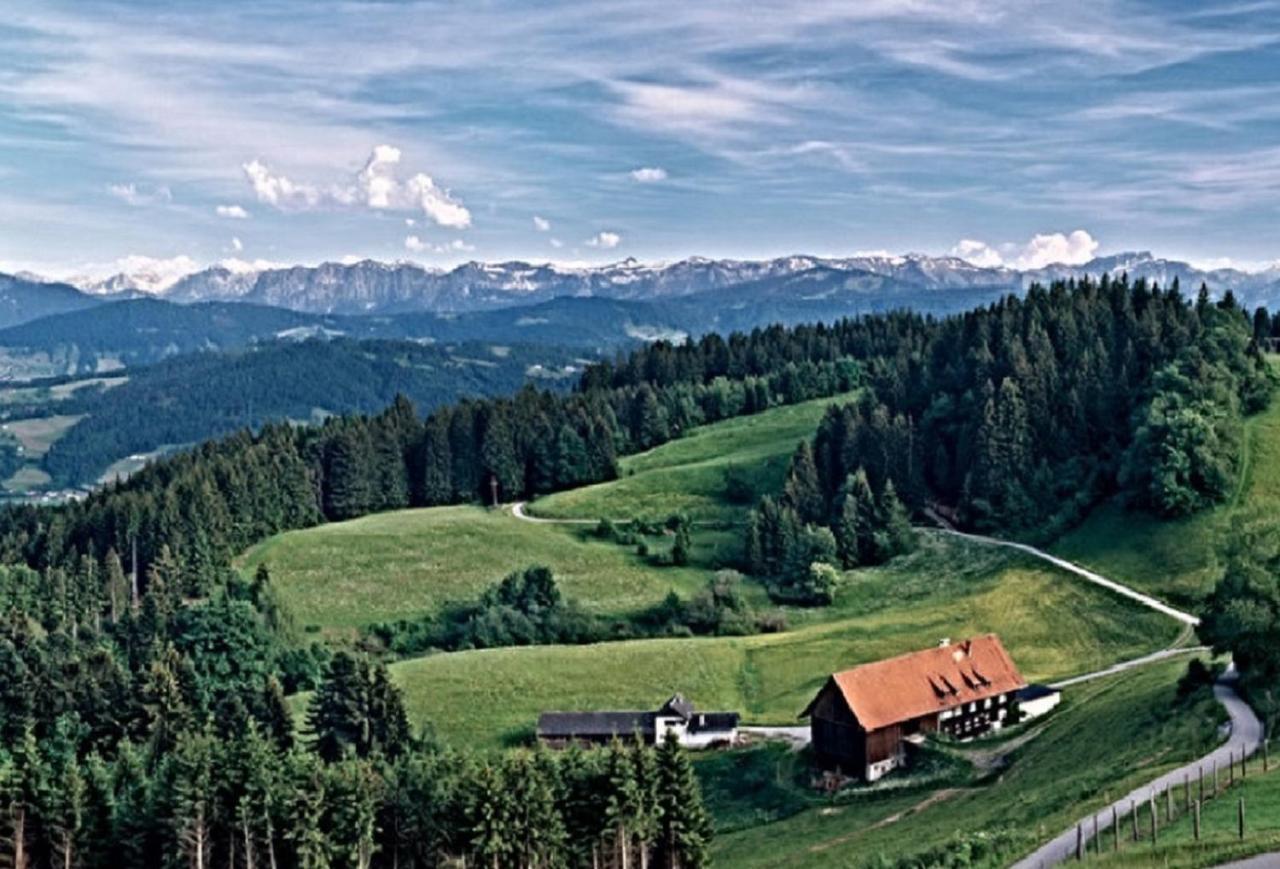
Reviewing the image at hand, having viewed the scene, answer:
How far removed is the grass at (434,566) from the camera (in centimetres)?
12706

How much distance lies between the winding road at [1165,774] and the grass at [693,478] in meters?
47.4

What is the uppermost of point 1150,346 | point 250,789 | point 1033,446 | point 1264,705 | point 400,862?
point 1150,346

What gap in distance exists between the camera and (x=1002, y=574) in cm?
11631

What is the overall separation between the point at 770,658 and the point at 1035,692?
25.2 m

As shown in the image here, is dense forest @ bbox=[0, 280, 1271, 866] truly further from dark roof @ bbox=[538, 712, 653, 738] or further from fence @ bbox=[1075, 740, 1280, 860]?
fence @ bbox=[1075, 740, 1280, 860]

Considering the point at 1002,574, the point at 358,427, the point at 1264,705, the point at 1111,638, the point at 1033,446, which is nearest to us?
the point at 1264,705

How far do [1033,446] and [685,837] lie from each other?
93.1 meters

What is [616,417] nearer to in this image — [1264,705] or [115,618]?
[115,618]

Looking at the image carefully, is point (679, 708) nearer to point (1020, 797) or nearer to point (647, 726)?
point (647, 726)

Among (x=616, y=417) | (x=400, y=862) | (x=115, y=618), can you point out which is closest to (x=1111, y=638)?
(x=400, y=862)

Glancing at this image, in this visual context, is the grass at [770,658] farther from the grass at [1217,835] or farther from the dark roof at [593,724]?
the grass at [1217,835]

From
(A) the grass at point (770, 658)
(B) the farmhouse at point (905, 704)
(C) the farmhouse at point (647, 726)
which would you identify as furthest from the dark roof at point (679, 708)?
(B) the farmhouse at point (905, 704)

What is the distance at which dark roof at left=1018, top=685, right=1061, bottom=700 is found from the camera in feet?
279

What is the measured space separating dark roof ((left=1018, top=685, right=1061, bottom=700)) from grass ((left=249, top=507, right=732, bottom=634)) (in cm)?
4637
